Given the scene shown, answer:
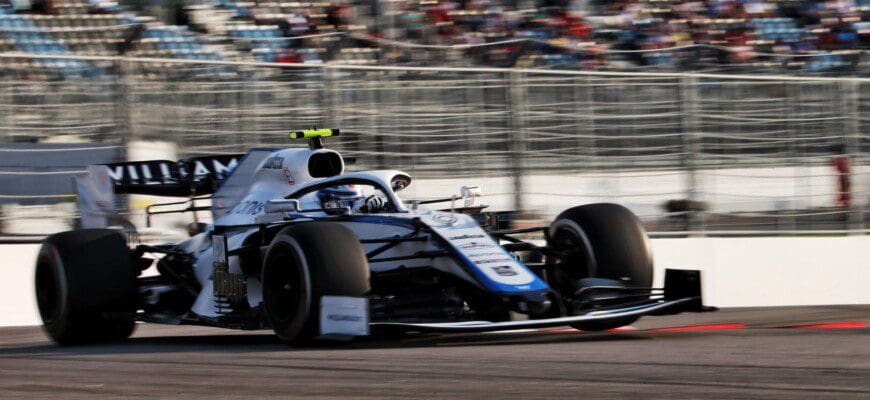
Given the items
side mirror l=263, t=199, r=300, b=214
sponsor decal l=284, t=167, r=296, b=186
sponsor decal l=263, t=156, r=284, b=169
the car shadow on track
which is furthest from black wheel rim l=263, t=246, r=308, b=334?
sponsor decal l=263, t=156, r=284, b=169

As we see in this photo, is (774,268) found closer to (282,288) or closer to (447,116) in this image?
(447,116)

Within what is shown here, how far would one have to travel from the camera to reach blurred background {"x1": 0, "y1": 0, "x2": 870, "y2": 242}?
10023mm

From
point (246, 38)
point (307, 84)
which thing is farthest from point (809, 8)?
point (307, 84)

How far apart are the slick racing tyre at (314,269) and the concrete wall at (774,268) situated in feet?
16.1

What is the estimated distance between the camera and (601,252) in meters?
7.46

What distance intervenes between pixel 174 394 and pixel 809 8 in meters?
13.2

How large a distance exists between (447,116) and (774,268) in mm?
3081

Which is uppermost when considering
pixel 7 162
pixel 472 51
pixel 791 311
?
pixel 472 51

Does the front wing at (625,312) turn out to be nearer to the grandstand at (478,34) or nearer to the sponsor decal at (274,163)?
the sponsor decal at (274,163)

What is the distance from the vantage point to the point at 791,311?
1006 cm

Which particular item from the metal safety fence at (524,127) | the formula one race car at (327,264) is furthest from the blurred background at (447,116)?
the formula one race car at (327,264)

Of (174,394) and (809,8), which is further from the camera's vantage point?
(809,8)

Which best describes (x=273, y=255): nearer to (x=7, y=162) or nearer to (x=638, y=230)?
(x=638, y=230)

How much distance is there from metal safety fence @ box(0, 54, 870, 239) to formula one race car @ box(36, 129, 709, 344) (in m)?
1.47
